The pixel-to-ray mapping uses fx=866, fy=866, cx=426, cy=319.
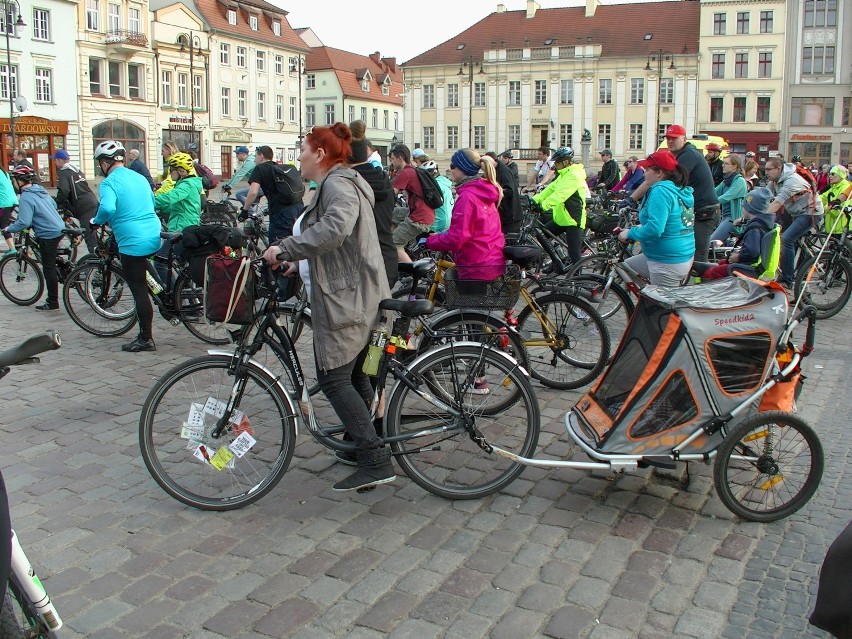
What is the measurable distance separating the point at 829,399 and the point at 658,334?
9.49 ft

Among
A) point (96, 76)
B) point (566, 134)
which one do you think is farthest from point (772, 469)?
point (566, 134)

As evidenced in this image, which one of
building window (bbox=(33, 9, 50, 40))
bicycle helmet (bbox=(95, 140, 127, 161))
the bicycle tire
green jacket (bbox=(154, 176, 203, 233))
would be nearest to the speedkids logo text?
bicycle helmet (bbox=(95, 140, 127, 161))

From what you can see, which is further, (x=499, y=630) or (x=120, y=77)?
(x=120, y=77)

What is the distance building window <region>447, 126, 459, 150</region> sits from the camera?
7891 cm

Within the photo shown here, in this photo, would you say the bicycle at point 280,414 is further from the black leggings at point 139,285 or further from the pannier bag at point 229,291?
the black leggings at point 139,285

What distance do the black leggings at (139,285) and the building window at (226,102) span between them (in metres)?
58.7

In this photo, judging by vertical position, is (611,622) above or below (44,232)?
below

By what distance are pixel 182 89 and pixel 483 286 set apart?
58.2m

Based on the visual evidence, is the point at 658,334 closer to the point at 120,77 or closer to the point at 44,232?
the point at 44,232

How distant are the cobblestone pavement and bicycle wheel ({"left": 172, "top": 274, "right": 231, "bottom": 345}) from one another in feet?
9.33

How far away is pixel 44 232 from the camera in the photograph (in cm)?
977

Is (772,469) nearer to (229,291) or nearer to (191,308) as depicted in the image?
(229,291)

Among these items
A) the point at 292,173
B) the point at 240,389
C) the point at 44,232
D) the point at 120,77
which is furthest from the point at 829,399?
the point at 120,77

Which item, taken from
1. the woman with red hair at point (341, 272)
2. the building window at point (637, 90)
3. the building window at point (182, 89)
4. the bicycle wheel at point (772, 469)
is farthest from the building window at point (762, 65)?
the woman with red hair at point (341, 272)
